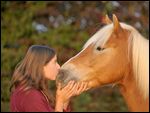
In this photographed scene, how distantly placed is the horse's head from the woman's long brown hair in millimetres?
754

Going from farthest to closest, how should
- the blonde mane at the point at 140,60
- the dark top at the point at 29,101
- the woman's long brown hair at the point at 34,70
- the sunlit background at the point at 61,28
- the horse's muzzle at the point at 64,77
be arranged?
the sunlit background at the point at 61,28 → the blonde mane at the point at 140,60 → the horse's muzzle at the point at 64,77 → the woman's long brown hair at the point at 34,70 → the dark top at the point at 29,101

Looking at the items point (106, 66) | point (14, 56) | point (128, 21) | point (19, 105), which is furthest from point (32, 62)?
point (128, 21)

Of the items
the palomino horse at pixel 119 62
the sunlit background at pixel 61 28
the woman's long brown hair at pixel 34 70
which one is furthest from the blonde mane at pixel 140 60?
the sunlit background at pixel 61 28

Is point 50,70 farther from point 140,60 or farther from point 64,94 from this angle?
point 140,60

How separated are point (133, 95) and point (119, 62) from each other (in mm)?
251

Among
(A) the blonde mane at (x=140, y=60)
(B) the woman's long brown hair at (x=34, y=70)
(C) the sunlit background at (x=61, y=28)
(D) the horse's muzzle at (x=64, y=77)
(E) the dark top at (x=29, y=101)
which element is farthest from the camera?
(C) the sunlit background at (x=61, y=28)

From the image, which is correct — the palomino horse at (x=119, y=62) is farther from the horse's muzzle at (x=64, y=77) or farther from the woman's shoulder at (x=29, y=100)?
the woman's shoulder at (x=29, y=100)

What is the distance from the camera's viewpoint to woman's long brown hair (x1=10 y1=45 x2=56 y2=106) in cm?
259

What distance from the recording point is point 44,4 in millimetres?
7875

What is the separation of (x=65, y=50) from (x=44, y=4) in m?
0.78

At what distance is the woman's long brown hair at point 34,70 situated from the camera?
8.48ft

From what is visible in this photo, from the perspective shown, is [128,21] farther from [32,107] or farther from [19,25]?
[32,107]

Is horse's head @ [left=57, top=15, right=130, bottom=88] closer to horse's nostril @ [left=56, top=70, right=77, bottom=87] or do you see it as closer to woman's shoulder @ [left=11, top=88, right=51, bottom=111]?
horse's nostril @ [left=56, top=70, right=77, bottom=87]

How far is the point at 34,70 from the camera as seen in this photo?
8.55ft
